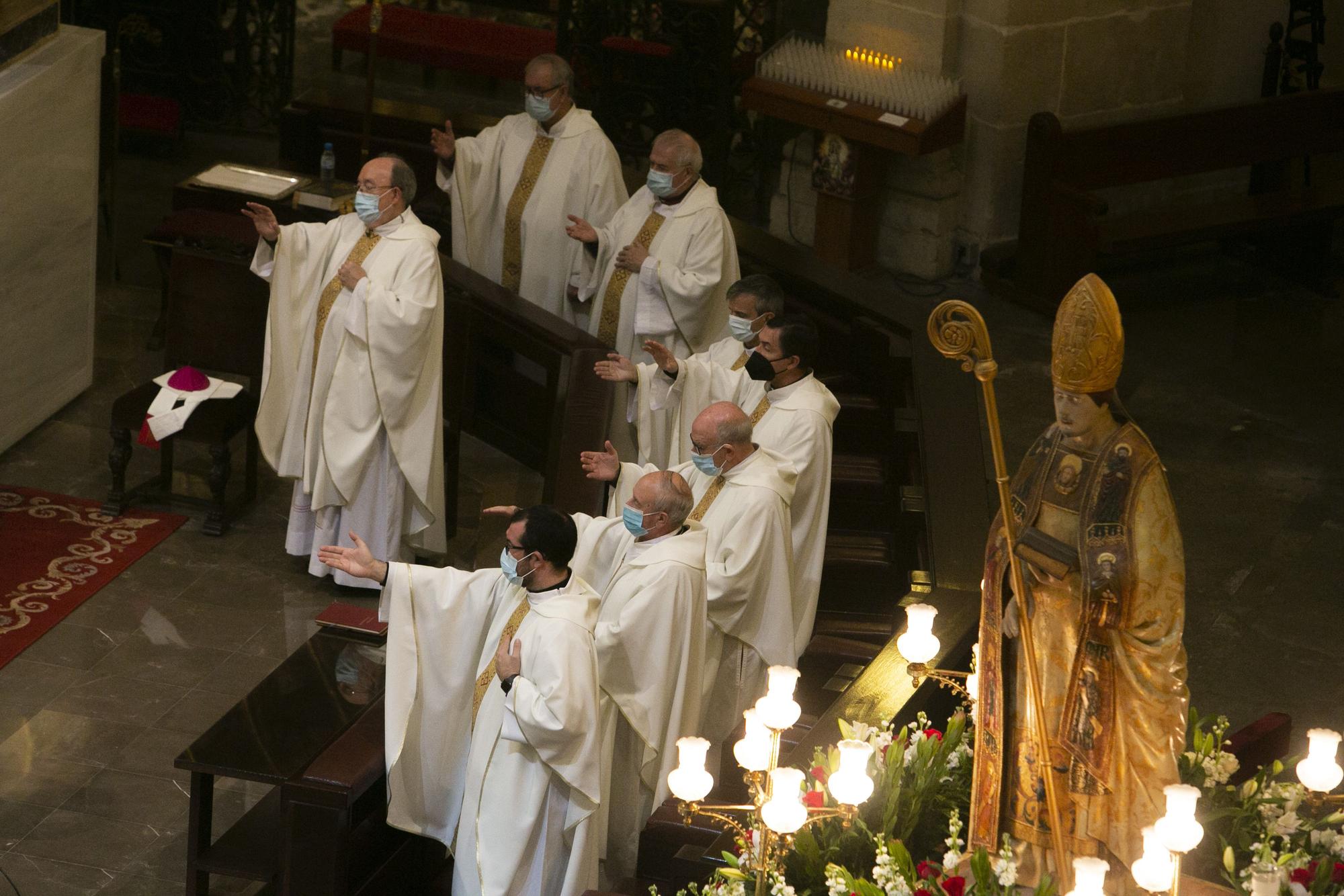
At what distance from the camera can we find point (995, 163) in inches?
486

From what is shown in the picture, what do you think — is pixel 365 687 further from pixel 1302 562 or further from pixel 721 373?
pixel 1302 562

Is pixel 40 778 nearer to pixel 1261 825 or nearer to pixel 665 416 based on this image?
pixel 665 416

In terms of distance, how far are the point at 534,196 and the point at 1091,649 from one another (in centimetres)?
563

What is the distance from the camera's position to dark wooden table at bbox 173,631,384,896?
232 inches

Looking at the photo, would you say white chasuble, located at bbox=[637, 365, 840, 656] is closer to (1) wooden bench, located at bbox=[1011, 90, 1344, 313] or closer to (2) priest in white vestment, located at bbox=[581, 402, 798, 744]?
(2) priest in white vestment, located at bbox=[581, 402, 798, 744]

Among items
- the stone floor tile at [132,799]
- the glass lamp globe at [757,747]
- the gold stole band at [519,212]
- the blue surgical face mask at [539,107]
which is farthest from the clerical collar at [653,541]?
the blue surgical face mask at [539,107]

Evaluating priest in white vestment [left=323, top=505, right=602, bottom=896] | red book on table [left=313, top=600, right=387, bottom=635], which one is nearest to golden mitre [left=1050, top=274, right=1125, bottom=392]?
priest in white vestment [left=323, top=505, right=602, bottom=896]

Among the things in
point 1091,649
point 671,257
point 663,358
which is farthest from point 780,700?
point 671,257

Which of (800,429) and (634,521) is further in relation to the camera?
(800,429)

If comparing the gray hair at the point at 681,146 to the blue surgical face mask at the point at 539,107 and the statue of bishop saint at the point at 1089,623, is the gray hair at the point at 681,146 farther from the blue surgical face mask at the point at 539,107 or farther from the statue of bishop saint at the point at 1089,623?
the statue of bishop saint at the point at 1089,623

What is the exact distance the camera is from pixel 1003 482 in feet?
15.4

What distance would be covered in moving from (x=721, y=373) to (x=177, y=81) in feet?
24.0

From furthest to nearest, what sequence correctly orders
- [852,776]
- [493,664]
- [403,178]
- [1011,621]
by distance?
[403,178] → [493,664] → [852,776] → [1011,621]

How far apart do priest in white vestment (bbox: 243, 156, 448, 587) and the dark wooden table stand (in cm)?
205
